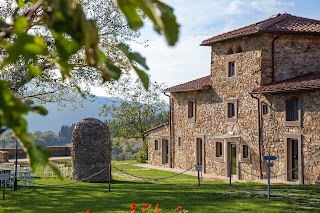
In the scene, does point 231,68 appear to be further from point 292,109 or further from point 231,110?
point 292,109

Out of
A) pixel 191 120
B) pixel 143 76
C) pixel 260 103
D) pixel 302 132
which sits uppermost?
pixel 260 103

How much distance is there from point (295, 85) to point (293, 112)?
1.26 meters

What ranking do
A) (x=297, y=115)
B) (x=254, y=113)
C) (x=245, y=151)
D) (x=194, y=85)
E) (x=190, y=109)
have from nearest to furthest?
1. (x=297, y=115)
2. (x=254, y=113)
3. (x=245, y=151)
4. (x=194, y=85)
5. (x=190, y=109)

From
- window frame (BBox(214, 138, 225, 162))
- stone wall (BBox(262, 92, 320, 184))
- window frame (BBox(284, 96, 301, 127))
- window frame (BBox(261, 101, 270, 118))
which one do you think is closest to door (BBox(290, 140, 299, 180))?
stone wall (BBox(262, 92, 320, 184))

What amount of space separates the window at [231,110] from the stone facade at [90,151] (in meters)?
6.31

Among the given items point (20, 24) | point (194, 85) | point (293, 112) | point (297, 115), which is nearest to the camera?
point (20, 24)

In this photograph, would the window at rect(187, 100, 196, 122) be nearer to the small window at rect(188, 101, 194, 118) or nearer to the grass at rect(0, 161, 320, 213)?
the small window at rect(188, 101, 194, 118)

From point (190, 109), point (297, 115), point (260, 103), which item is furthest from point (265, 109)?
point (190, 109)

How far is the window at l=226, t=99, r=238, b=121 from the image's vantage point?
22297 millimetres

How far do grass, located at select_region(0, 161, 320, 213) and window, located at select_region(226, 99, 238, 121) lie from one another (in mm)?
6542

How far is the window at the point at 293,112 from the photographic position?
18.8m

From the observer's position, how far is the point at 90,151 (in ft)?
60.4

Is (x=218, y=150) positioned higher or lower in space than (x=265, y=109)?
lower

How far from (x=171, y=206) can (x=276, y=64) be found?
10865 mm
